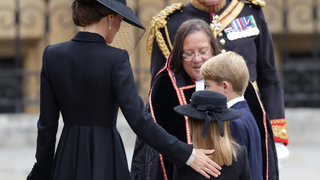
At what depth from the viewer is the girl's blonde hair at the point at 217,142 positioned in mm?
2016

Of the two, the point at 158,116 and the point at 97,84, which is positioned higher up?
the point at 97,84

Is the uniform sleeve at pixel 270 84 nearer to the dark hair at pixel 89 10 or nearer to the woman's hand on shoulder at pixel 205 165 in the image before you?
the woman's hand on shoulder at pixel 205 165

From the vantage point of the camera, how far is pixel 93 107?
210cm

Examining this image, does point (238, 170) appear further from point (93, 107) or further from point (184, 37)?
point (184, 37)

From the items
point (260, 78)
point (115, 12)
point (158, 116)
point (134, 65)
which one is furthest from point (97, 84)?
point (134, 65)

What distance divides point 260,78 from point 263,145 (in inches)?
23.4

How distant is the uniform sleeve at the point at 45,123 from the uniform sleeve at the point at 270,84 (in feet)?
4.12

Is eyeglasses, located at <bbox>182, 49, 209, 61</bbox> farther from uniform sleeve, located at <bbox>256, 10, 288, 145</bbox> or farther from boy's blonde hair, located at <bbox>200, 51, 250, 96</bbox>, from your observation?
uniform sleeve, located at <bbox>256, 10, 288, 145</bbox>

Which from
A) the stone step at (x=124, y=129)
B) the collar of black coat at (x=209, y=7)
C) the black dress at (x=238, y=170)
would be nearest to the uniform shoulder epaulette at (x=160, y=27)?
the collar of black coat at (x=209, y=7)

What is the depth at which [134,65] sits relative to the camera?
6336 millimetres

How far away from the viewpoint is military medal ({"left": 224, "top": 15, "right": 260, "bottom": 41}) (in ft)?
9.17

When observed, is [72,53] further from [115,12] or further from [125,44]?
[125,44]

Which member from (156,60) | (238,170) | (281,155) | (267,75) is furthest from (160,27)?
(238,170)

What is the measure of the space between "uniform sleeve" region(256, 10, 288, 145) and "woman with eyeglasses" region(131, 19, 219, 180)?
45 centimetres
